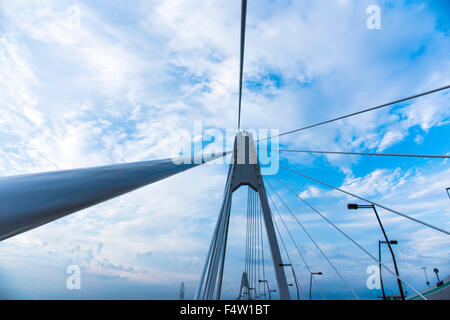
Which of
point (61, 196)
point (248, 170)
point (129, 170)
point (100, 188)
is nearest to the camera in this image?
point (61, 196)

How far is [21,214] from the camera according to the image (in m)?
0.57

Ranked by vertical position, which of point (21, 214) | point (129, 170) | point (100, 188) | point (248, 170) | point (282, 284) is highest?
point (248, 170)

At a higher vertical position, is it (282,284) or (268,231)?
(268,231)

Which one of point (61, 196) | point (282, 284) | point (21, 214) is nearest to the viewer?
point (21, 214)
